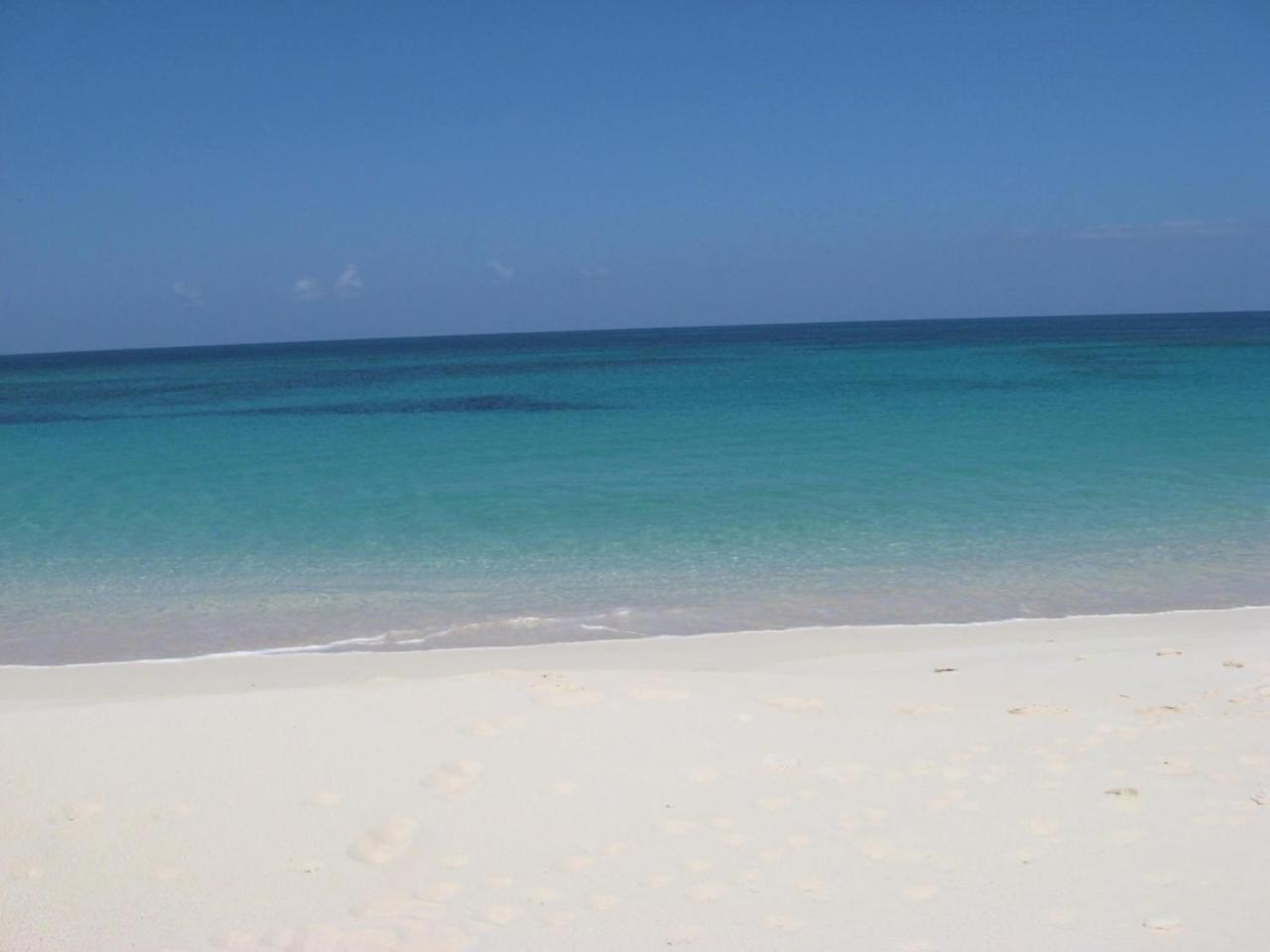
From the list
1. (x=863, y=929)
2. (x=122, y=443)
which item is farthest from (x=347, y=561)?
(x=122, y=443)

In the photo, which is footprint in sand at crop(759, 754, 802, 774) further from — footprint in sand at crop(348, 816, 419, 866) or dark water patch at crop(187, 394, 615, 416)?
dark water patch at crop(187, 394, 615, 416)

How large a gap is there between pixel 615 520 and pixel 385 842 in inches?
336

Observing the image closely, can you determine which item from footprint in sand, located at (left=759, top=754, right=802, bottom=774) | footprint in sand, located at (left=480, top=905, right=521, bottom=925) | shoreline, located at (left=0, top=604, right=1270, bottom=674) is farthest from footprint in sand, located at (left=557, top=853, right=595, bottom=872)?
shoreline, located at (left=0, top=604, right=1270, bottom=674)

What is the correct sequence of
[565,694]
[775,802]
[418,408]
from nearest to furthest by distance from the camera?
1. [775,802]
2. [565,694]
3. [418,408]

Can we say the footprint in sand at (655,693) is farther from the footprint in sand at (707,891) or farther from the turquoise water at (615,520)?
the turquoise water at (615,520)

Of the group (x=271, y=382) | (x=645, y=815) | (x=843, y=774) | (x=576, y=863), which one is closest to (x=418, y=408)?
(x=271, y=382)

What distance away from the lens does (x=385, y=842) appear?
4.38 meters

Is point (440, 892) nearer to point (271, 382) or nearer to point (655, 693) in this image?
point (655, 693)

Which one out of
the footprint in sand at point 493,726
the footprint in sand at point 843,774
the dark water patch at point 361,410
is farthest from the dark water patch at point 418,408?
the footprint in sand at point 843,774

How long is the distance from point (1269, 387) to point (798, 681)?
1103 inches

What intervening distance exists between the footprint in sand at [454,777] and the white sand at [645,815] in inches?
0.6

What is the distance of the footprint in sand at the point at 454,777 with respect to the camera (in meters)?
4.80

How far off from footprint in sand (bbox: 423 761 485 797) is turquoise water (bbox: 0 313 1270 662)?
3641 mm

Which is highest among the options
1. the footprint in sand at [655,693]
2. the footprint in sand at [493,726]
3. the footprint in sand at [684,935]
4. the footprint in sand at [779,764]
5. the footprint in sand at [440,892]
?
the footprint in sand at [655,693]
